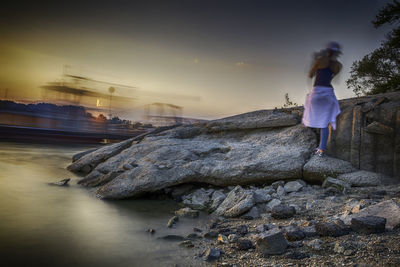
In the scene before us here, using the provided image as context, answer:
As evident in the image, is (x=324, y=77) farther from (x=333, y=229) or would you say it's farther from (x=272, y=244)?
(x=272, y=244)

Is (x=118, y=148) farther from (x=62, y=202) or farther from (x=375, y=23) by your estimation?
(x=375, y=23)

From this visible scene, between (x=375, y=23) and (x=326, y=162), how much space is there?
10990mm

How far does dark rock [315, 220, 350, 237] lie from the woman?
3158mm

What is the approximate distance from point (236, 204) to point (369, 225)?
2428mm

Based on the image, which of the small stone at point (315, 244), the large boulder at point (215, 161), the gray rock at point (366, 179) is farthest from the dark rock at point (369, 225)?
the large boulder at point (215, 161)

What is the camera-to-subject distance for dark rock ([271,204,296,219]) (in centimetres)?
453

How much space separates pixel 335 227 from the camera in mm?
3430

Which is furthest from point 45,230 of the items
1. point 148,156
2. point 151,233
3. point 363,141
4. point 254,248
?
point 363,141

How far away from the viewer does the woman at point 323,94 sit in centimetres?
548

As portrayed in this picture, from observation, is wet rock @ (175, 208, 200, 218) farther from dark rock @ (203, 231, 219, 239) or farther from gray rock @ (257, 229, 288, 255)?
gray rock @ (257, 229, 288, 255)

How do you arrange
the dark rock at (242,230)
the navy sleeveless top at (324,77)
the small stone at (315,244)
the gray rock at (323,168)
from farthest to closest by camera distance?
the gray rock at (323,168) < the navy sleeveless top at (324,77) < the dark rock at (242,230) < the small stone at (315,244)

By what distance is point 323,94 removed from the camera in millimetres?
5855

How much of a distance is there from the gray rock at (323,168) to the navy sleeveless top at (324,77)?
6.07 feet

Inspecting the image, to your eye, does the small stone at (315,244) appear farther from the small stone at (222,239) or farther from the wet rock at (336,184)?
the wet rock at (336,184)
